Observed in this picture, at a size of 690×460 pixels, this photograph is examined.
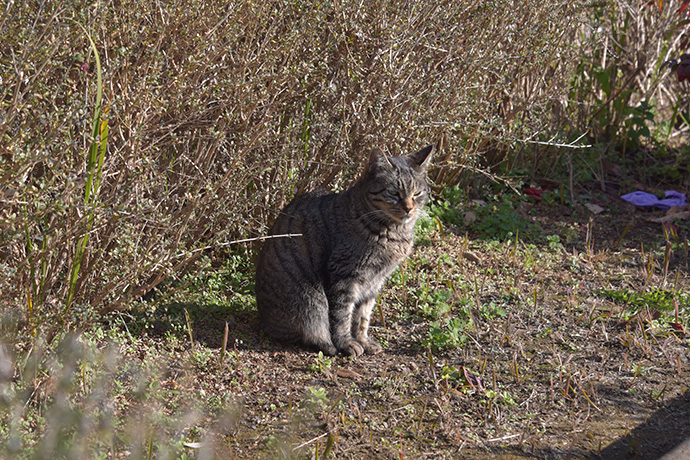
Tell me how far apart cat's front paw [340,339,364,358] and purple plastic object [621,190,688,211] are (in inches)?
135

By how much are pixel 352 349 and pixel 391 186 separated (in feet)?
3.06

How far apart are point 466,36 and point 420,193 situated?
1255mm

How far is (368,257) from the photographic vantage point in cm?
392

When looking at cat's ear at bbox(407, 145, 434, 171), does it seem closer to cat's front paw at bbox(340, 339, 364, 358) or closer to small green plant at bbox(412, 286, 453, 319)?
small green plant at bbox(412, 286, 453, 319)

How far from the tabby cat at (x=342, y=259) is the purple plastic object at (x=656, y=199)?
2918 mm

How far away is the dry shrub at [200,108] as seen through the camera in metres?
2.80

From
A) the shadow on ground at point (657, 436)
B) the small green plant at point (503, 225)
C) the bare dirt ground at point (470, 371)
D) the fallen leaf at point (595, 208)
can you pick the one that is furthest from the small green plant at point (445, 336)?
the fallen leaf at point (595, 208)

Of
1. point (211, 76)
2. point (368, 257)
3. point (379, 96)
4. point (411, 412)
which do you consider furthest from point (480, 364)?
point (211, 76)

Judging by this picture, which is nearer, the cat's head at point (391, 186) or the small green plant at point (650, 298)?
the cat's head at point (391, 186)

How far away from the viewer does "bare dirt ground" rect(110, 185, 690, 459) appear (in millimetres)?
3080

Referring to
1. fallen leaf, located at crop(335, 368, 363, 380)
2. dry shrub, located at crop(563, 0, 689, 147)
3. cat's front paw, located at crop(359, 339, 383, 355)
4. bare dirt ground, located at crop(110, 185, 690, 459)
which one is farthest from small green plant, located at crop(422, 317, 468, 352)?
dry shrub, located at crop(563, 0, 689, 147)

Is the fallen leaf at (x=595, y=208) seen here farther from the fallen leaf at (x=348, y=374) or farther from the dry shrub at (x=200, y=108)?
the fallen leaf at (x=348, y=374)

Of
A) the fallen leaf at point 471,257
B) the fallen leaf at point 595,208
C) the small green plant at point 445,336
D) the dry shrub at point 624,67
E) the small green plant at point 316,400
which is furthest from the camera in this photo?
the dry shrub at point 624,67

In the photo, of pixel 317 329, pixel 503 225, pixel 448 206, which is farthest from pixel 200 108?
pixel 503 225
